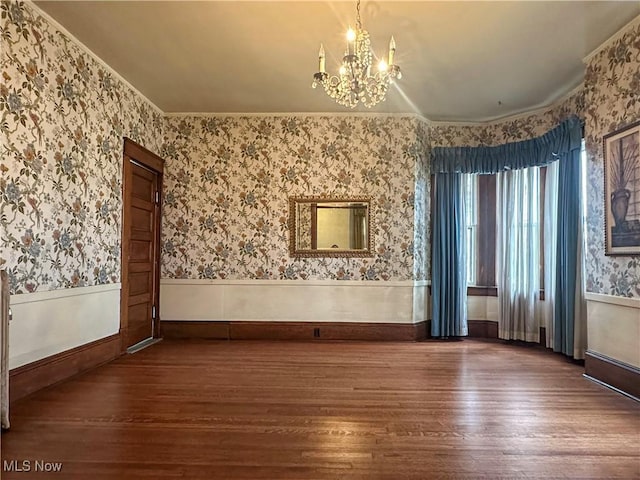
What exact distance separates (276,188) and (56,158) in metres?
2.43

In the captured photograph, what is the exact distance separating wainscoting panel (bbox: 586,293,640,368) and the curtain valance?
1.63 meters

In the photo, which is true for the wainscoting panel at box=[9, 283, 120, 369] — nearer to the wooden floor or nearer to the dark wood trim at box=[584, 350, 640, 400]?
the wooden floor

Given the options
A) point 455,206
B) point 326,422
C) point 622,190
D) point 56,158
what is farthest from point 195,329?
point 622,190

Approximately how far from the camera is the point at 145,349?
175 inches

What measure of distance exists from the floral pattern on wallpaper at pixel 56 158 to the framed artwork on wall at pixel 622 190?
14.5 ft

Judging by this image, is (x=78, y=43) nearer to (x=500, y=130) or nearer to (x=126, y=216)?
(x=126, y=216)

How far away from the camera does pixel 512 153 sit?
4.88 meters

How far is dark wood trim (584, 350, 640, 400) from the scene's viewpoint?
9.85ft

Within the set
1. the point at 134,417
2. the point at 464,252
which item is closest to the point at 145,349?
the point at 134,417

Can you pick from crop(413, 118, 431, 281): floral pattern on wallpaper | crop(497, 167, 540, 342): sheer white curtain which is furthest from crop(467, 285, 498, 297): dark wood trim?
crop(413, 118, 431, 281): floral pattern on wallpaper

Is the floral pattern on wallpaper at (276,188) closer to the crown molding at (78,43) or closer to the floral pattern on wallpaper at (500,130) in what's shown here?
the floral pattern on wallpaper at (500,130)

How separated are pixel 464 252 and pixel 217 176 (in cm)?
326

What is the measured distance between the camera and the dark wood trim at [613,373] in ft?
9.85

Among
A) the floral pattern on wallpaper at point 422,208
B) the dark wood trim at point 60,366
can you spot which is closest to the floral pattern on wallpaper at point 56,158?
the dark wood trim at point 60,366
